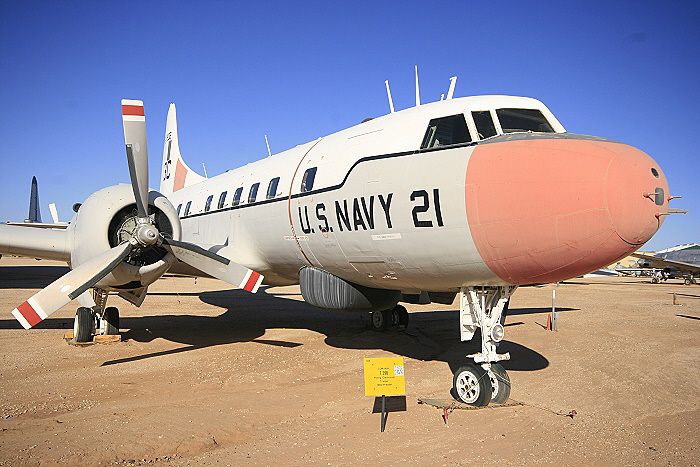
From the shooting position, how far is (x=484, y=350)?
7.55 metres

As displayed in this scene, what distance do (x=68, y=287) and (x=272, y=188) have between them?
4118 mm

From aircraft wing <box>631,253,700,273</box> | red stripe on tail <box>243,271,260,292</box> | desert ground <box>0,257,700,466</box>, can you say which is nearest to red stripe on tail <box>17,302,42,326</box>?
desert ground <box>0,257,700,466</box>

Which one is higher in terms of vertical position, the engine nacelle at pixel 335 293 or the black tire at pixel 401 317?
the engine nacelle at pixel 335 293

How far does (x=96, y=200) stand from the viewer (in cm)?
1029

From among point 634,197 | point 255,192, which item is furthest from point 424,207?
point 255,192

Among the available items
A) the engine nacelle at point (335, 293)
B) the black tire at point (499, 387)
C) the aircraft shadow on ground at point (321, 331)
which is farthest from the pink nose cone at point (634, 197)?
the engine nacelle at point (335, 293)

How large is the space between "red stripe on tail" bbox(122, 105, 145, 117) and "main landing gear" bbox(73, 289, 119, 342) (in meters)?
4.03

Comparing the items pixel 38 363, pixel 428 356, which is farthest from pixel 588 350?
pixel 38 363

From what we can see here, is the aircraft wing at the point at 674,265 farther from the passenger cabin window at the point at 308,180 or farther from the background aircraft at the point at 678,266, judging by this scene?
the passenger cabin window at the point at 308,180

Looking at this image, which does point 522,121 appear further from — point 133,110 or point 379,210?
point 133,110

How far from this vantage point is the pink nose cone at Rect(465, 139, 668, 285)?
597 centimetres

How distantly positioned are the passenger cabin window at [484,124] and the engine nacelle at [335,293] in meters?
3.85

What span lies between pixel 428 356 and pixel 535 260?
513cm

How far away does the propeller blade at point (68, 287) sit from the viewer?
8906 mm
